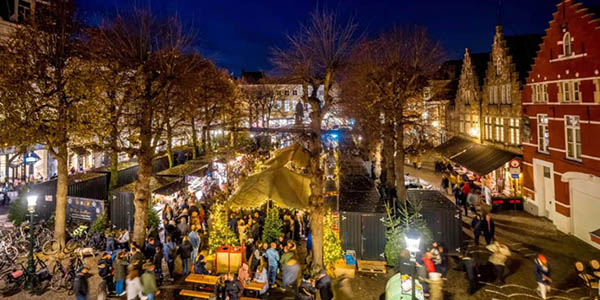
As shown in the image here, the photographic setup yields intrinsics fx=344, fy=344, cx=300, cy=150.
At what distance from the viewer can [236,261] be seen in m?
12.2

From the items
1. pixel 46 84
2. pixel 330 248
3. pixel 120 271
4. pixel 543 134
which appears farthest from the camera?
pixel 543 134

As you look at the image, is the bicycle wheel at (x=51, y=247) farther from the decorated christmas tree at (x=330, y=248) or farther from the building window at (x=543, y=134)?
the building window at (x=543, y=134)

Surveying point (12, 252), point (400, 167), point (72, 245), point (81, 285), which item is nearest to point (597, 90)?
point (400, 167)

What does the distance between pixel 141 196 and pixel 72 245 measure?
407cm

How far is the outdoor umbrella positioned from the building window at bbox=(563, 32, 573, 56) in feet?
46.9

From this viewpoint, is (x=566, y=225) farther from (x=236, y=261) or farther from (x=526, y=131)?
(x=236, y=261)

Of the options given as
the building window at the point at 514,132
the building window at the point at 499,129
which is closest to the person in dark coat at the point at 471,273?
the building window at the point at 514,132

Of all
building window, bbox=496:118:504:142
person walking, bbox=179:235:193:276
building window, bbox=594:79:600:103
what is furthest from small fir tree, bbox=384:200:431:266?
building window, bbox=496:118:504:142

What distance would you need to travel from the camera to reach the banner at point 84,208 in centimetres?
1775

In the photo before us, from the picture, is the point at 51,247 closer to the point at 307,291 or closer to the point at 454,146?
the point at 307,291

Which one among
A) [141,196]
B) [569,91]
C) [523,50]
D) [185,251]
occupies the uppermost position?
[523,50]

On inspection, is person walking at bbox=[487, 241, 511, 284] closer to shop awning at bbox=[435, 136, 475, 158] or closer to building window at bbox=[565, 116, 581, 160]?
building window at bbox=[565, 116, 581, 160]

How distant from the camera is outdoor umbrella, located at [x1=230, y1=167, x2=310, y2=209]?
1281 centimetres

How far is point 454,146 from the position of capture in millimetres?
31266
